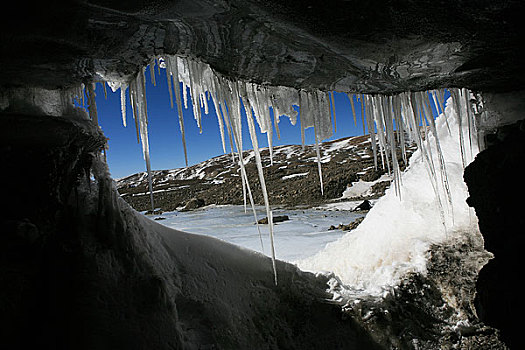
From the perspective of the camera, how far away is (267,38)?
7.40 ft

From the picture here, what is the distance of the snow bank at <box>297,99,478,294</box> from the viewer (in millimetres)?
5336

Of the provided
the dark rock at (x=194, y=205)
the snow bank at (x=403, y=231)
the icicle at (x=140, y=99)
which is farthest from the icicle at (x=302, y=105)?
the dark rock at (x=194, y=205)

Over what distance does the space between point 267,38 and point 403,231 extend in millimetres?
5047

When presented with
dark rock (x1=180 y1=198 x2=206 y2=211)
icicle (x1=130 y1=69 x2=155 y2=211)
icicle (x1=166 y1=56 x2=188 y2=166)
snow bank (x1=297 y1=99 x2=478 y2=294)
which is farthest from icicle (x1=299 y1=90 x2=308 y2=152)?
dark rock (x1=180 y1=198 x2=206 y2=211)

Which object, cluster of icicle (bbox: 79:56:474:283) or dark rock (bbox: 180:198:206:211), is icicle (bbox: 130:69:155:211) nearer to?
cluster of icicle (bbox: 79:56:474:283)

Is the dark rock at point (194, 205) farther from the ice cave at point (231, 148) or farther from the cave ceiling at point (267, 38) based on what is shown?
the cave ceiling at point (267, 38)

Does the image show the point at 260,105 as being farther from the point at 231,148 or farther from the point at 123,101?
the point at 123,101

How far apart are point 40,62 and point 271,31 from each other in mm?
1617

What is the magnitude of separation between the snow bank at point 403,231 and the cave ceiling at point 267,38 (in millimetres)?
2838

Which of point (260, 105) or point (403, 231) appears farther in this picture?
point (403, 231)

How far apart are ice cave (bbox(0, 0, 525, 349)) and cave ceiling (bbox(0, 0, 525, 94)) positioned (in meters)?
0.01

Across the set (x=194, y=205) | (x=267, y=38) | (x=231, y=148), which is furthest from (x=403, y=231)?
(x=194, y=205)

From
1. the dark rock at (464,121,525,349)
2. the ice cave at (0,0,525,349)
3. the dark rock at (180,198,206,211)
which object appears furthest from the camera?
the dark rock at (180,198,206,211)

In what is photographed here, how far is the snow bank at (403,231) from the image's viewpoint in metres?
5.34
